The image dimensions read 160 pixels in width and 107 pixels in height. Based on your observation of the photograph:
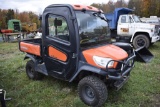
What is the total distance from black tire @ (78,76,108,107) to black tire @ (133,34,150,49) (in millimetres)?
6777

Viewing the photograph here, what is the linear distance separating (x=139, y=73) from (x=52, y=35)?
3045 mm

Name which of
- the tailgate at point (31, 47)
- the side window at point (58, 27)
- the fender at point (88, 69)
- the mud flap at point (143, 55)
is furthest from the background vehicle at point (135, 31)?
the fender at point (88, 69)

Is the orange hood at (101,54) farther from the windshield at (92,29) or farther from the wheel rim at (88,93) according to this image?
the wheel rim at (88,93)

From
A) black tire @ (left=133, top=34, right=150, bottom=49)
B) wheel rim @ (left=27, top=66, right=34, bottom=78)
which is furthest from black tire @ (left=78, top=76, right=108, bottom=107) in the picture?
black tire @ (left=133, top=34, right=150, bottom=49)

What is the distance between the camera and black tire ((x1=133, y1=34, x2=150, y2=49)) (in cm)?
939

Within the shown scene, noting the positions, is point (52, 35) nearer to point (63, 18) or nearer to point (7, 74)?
point (63, 18)

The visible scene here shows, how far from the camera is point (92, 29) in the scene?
3824mm

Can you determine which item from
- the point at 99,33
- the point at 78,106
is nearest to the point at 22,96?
the point at 78,106

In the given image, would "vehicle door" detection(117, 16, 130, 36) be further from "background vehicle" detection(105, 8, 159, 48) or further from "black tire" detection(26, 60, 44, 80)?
"black tire" detection(26, 60, 44, 80)

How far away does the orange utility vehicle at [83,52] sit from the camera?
11.0 ft

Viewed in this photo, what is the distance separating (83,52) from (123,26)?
7375 mm

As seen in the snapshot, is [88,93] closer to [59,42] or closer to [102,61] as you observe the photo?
[102,61]

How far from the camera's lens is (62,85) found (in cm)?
455

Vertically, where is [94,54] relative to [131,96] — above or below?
above
